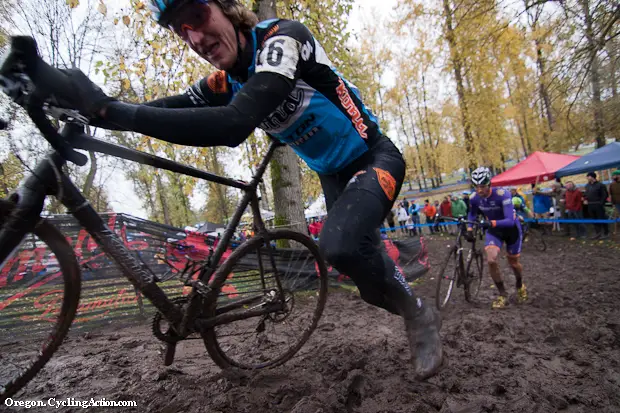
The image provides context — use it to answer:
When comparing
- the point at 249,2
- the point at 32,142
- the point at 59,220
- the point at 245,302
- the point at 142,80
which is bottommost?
the point at 245,302

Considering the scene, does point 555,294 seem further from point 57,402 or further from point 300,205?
point 57,402

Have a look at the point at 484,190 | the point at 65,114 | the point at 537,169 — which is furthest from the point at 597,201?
the point at 65,114

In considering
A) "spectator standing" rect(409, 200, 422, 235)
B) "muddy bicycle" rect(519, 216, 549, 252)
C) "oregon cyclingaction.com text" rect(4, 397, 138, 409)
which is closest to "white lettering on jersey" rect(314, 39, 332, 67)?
"oregon cyclingaction.com text" rect(4, 397, 138, 409)

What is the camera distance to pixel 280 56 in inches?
63.4

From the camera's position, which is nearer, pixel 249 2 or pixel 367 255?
pixel 367 255

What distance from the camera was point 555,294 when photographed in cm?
582

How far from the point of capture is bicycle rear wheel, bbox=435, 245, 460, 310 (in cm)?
555

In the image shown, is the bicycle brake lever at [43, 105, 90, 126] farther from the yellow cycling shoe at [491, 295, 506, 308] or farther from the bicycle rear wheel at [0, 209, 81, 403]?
the yellow cycling shoe at [491, 295, 506, 308]

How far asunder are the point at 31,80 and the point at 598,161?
15.4 m

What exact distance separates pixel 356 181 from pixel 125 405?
209 centimetres

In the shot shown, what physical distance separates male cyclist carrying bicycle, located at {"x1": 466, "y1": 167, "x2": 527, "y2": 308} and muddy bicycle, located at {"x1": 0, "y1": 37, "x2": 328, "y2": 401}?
4.08 m

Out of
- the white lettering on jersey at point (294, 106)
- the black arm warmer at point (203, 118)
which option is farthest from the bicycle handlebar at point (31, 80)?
the white lettering on jersey at point (294, 106)

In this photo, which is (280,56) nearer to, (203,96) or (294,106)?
(294,106)

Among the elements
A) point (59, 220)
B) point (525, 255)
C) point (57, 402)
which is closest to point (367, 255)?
point (57, 402)
